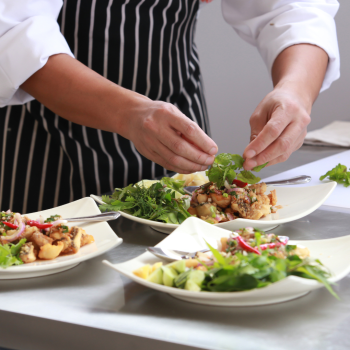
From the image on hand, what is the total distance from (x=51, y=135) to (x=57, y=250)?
1.04 meters

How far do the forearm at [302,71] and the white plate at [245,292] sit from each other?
70cm

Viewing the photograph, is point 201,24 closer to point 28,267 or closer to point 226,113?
point 226,113

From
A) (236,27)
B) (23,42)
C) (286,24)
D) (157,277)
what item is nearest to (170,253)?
(157,277)

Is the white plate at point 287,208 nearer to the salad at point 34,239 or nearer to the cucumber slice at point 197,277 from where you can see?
the salad at point 34,239

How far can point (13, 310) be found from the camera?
704 millimetres

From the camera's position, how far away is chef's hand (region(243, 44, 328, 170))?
1.20m

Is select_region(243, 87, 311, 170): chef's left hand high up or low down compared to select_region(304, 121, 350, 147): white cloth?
up

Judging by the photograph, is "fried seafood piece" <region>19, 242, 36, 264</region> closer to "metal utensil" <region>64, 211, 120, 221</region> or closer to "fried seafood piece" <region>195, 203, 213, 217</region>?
"metal utensil" <region>64, 211, 120, 221</region>

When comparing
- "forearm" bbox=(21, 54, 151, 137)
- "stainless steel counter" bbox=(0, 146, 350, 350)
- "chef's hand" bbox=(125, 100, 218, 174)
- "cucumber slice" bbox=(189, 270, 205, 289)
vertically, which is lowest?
"stainless steel counter" bbox=(0, 146, 350, 350)

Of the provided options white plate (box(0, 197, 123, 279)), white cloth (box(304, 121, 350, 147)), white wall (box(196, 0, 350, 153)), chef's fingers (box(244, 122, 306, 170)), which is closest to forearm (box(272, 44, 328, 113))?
chef's fingers (box(244, 122, 306, 170))

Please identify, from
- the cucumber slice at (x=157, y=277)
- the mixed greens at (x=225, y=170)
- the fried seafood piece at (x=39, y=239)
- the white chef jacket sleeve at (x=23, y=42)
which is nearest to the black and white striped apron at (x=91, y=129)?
the white chef jacket sleeve at (x=23, y=42)

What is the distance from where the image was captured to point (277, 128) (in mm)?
1203

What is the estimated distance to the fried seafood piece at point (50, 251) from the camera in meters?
0.82

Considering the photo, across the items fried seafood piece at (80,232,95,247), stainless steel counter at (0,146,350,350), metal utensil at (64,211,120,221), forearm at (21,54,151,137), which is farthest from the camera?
forearm at (21,54,151,137)
